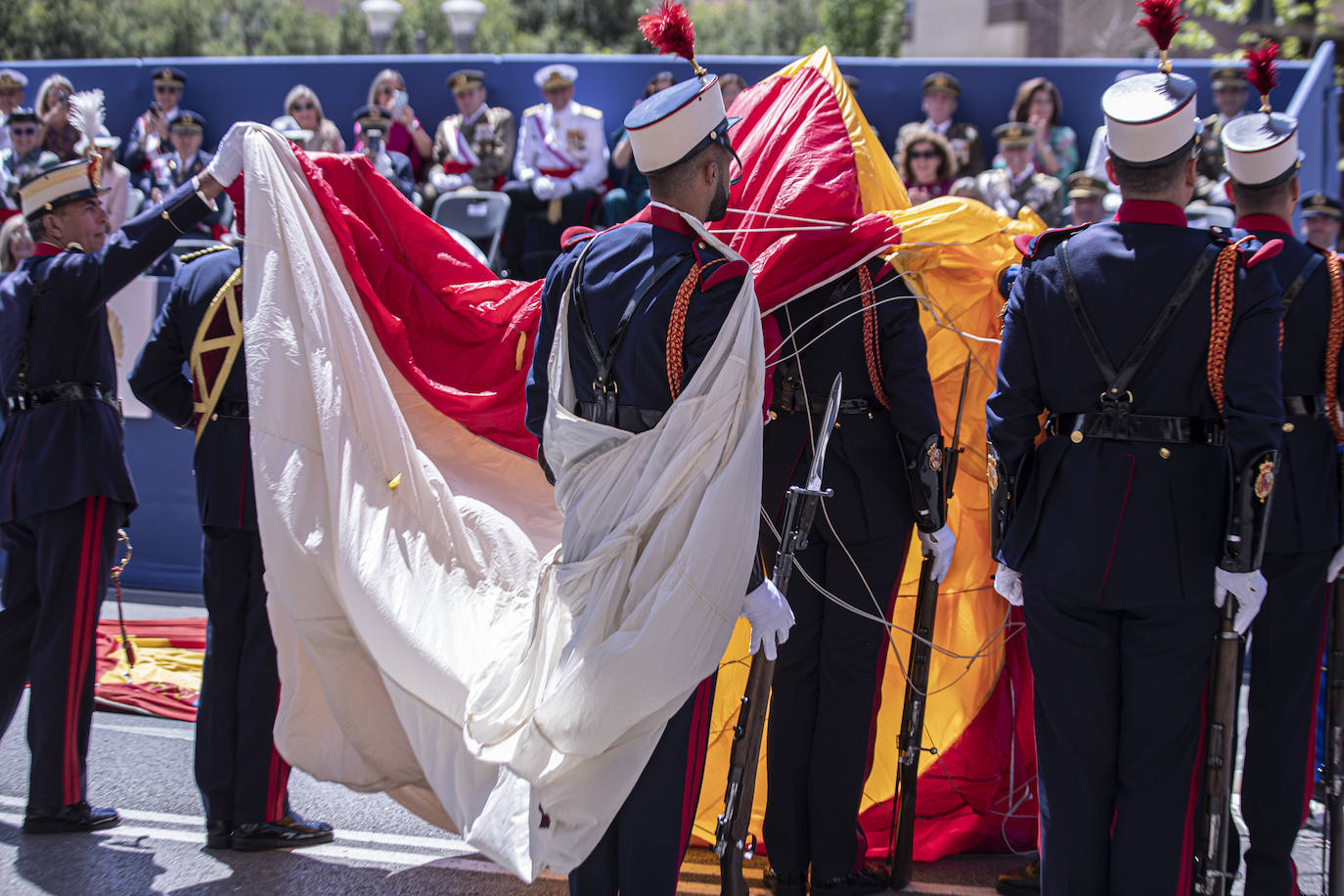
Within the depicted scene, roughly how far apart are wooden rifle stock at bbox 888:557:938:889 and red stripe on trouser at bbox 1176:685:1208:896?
0.87 m

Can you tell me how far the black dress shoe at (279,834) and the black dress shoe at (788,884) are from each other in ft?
4.81

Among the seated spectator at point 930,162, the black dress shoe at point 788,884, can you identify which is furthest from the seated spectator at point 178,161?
the black dress shoe at point 788,884

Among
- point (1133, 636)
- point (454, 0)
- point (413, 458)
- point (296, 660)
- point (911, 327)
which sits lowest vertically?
point (296, 660)

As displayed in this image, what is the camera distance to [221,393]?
408 centimetres

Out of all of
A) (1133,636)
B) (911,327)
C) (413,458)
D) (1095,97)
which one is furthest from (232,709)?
(1095,97)

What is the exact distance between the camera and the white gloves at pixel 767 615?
2.98m

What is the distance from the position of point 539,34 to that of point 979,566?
32530 millimetres

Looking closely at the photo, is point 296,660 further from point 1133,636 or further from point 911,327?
point 1133,636

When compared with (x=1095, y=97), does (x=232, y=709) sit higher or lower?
lower

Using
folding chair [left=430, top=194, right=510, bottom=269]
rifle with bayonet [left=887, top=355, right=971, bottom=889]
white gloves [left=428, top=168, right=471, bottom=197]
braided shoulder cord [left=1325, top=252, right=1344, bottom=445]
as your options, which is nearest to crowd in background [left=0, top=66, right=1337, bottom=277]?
white gloves [left=428, top=168, right=471, bottom=197]

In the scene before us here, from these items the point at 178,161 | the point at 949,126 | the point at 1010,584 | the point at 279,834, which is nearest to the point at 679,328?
the point at 1010,584

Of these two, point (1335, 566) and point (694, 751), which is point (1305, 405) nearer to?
point (1335, 566)

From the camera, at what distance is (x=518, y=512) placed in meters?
3.92

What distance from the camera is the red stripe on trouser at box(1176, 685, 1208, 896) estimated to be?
297 cm
